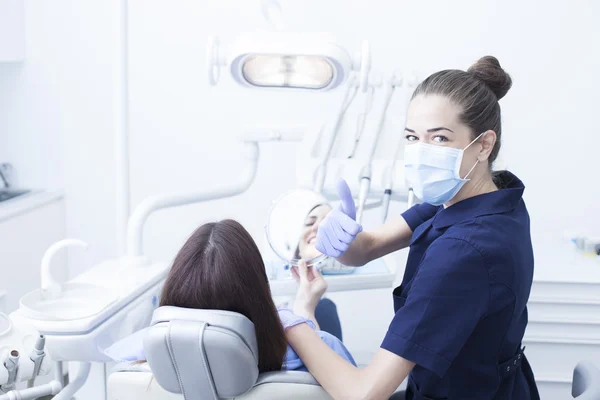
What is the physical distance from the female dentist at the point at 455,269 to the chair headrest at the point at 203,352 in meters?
0.16

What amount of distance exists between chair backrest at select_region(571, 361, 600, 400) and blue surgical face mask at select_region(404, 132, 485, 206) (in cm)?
46

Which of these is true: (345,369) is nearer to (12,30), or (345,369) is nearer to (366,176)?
(366,176)

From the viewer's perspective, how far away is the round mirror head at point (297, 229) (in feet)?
5.05

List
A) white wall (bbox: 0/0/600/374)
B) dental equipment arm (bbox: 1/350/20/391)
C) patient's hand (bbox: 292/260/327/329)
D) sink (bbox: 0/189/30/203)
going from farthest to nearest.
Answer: sink (bbox: 0/189/30/203)
white wall (bbox: 0/0/600/374)
patient's hand (bbox: 292/260/327/329)
dental equipment arm (bbox: 1/350/20/391)

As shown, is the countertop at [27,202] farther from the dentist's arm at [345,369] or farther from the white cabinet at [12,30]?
the dentist's arm at [345,369]

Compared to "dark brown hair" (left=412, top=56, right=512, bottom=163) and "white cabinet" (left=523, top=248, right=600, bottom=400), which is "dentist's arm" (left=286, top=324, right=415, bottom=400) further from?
"white cabinet" (left=523, top=248, right=600, bottom=400)

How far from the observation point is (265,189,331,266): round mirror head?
5.05ft

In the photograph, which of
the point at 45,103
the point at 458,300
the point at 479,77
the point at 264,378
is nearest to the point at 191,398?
the point at 264,378

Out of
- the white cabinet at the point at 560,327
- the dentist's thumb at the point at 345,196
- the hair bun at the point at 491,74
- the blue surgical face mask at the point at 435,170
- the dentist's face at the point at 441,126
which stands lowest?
the white cabinet at the point at 560,327

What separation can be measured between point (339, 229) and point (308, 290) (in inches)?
8.4

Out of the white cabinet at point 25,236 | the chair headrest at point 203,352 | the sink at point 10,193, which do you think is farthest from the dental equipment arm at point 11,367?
the sink at point 10,193

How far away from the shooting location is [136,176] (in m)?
3.05

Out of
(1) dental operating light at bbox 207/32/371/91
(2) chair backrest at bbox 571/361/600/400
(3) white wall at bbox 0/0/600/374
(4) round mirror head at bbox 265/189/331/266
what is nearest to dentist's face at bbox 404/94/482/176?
(1) dental operating light at bbox 207/32/371/91

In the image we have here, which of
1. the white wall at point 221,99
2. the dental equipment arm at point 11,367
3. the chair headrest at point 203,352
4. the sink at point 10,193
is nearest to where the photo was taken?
the chair headrest at point 203,352
